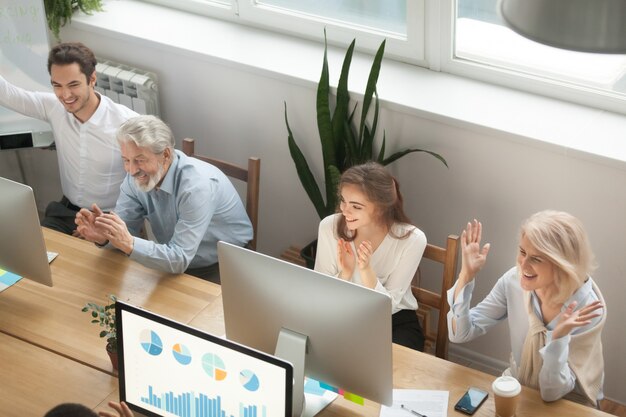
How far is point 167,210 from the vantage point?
3803mm

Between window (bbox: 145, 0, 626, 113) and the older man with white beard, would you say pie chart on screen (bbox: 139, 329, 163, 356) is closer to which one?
the older man with white beard

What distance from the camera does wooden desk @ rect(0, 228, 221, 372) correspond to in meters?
3.07

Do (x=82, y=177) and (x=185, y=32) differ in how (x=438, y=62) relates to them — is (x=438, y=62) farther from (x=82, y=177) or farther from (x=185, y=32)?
(x=82, y=177)

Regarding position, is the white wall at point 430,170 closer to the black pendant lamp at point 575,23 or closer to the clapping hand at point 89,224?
the clapping hand at point 89,224

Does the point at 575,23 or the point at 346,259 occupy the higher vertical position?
the point at 575,23

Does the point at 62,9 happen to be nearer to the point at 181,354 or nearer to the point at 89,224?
the point at 89,224

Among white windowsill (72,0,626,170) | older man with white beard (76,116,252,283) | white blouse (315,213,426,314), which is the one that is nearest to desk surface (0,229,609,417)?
older man with white beard (76,116,252,283)

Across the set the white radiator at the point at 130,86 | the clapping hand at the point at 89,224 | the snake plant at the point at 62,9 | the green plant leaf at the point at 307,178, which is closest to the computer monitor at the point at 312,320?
the clapping hand at the point at 89,224

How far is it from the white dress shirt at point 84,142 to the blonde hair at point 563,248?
202 centimetres

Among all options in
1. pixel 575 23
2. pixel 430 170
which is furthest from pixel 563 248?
pixel 575 23

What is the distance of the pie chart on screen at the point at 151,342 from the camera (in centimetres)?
251

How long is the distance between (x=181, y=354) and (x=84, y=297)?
929 mm

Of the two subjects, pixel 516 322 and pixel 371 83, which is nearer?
pixel 516 322

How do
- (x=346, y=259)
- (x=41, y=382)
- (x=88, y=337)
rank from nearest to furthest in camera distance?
1. (x=41, y=382)
2. (x=88, y=337)
3. (x=346, y=259)
